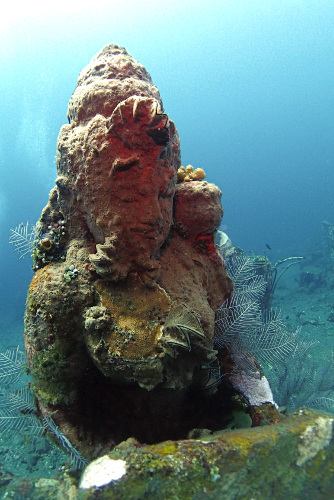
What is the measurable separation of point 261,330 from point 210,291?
96 cm

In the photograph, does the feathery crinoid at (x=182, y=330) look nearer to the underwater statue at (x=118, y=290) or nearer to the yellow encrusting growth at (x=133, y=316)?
the underwater statue at (x=118, y=290)

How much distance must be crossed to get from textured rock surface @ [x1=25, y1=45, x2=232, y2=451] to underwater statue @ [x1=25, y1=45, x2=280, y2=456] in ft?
0.04

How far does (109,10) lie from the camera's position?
223 feet

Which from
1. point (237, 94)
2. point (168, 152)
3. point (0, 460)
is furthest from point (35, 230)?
point (237, 94)

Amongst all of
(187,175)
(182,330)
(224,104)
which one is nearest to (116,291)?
→ (182,330)

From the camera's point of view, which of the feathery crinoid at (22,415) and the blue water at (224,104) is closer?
the feathery crinoid at (22,415)

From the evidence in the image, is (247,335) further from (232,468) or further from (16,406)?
(16,406)

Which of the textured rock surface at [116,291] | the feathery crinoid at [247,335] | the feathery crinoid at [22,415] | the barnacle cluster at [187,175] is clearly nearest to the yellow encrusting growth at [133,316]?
the textured rock surface at [116,291]

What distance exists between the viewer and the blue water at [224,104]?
64000 mm

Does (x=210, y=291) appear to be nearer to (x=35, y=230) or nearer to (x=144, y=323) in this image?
(x=144, y=323)

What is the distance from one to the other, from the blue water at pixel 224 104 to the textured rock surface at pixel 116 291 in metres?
18.6

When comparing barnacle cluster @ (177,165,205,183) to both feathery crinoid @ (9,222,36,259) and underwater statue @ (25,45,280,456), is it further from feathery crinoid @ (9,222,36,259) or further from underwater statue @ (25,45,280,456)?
feathery crinoid @ (9,222,36,259)

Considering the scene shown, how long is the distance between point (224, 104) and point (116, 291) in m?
143

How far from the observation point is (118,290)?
2943 mm
